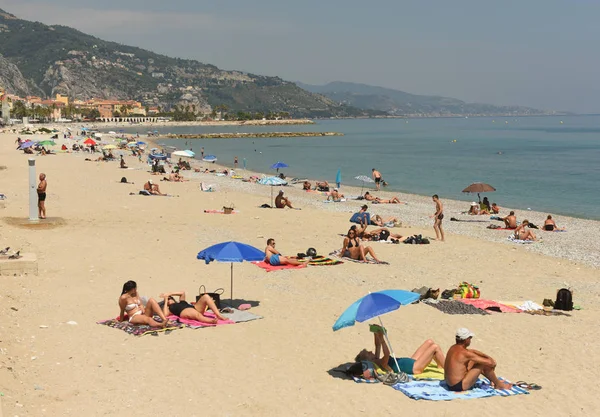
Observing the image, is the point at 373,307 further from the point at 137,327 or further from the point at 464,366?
the point at 137,327

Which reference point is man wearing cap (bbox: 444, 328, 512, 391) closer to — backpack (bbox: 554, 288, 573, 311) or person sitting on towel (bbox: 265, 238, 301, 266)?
backpack (bbox: 554, 288, 573, 311)

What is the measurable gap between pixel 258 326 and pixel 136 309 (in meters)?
1.94

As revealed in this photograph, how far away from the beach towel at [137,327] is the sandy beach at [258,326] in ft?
0.55

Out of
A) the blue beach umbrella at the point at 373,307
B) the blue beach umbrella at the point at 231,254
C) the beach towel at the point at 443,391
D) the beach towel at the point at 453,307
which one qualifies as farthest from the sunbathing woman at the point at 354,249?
the beach towel at the point at 443,391

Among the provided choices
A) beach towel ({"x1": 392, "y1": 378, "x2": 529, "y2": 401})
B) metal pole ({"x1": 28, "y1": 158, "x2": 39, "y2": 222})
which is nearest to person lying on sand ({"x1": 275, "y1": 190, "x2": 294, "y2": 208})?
metal pole ({"x1": 28, "y1": 158, "x2": 39, "y2": 222})

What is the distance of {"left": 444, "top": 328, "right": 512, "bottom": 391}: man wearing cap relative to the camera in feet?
25.6

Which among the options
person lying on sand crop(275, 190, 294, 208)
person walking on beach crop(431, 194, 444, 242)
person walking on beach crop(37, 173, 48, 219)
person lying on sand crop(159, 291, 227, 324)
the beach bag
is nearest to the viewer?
person lying on sand crop(159, 291, 227, 324)

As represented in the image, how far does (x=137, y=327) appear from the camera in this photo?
985 cm

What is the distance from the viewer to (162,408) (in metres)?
7.09

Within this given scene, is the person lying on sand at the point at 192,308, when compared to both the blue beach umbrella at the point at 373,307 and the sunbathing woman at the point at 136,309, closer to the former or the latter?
the sunbathing woman at the point at 136,309

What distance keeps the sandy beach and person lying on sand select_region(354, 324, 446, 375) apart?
0.44 metres

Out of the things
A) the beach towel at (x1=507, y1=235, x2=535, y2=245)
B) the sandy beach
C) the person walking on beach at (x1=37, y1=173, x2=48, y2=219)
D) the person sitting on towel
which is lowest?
the beach towel at (x1=507, y1=235, x2=535, y2=245)

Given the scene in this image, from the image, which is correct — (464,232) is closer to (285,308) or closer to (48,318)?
(285,308)

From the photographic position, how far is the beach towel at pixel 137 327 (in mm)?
9695
